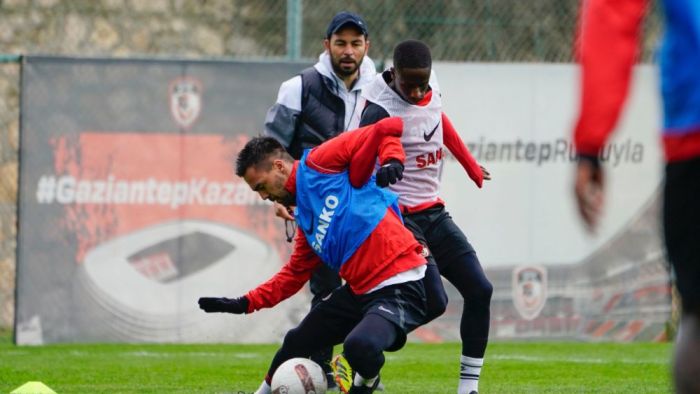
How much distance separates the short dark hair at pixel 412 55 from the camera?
6.61 m

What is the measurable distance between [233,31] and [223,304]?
7536mm

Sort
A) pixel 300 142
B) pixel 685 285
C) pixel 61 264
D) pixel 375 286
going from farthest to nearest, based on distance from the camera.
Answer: pixel 61 264, pixel 300 142, pixel 375 286, pixel 685 285

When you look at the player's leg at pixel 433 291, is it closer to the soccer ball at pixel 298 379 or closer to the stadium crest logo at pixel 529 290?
the soccer ball at pixel 298 379

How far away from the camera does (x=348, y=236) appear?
623cm

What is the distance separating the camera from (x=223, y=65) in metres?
11.8

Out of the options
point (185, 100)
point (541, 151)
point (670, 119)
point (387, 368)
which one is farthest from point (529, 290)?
point (670, 119)

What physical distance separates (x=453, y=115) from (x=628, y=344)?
2436 mm

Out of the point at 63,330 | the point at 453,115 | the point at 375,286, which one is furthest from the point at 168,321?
the point at 375,286

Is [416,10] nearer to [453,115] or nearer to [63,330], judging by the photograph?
[453,115]

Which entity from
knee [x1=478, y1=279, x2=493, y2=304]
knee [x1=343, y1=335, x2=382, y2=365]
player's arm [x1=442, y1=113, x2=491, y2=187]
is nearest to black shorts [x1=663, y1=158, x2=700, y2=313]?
knee [x1=343, y1=335, x2=382, y2=365]

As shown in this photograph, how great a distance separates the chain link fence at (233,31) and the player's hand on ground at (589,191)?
30.7 feet

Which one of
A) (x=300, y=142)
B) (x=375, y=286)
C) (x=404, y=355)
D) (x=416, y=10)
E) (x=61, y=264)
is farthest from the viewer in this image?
(x=416, y=10)

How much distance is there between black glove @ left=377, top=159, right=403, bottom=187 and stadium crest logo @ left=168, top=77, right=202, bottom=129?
5.71 meters

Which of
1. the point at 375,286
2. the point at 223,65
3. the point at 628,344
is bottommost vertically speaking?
the point at 628,344
